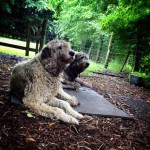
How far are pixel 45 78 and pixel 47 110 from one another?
2.06 ft

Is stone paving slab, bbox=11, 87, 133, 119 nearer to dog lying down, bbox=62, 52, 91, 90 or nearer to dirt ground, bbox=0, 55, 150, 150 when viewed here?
dirt ground, bbox=0, 55, 150, 150

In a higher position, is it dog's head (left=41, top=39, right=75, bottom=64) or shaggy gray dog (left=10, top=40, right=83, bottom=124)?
dog's head (left=41, top=39, right=75, bottom=64)

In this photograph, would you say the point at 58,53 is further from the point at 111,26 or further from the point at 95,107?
the point at 111,26

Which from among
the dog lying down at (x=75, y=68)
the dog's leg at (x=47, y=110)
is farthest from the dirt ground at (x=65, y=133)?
the dog lying down at (x=75, y=68)

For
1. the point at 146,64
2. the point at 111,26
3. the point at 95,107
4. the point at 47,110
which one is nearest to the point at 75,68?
the point at 95,107

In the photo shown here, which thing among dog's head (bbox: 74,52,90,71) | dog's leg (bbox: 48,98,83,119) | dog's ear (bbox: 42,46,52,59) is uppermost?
dog's ear (bbox: 42,46,52,59)

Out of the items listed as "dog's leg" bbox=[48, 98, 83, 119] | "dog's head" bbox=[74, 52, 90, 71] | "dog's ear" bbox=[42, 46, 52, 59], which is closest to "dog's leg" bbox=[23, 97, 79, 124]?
"dog's leg" bbox=[48, 98, 83, 119]

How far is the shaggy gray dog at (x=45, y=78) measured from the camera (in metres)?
4.08

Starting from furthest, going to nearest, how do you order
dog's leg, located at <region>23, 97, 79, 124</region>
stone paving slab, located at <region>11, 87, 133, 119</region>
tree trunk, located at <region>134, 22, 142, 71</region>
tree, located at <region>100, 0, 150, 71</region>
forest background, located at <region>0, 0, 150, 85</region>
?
1. tree trunk, located at <region>134, 22, 142, 71</region>
2. forest background, located at <region>0, 0, 150, 85</region>
3. tree, located at <region>100, 0, 150, 71</region>
4. stone paving slab, located at <region>11, 87, 133, 119</region>
5. dog's leg, located at <region>23, 97, 79, 124</region>

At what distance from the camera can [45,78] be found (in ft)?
13.9

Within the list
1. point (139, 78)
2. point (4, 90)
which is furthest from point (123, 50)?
point (4, 90)

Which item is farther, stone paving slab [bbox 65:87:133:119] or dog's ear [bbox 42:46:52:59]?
stone paving slab [bbox 65:87:133:119]

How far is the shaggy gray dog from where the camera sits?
4.08 m

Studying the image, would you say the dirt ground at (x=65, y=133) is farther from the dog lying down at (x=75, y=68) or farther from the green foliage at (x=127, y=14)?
the green foliage at (x=127, y=14)
